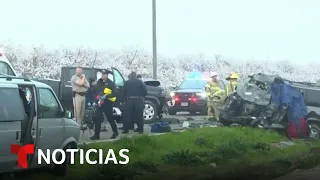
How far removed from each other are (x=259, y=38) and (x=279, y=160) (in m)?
1.56

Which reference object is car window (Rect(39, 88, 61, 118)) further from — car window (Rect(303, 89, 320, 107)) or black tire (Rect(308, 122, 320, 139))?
black tire (Rect(308, 122, 320, 139))

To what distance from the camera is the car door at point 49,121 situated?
6.66 metres

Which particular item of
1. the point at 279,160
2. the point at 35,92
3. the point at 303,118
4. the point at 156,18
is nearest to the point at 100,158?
the point at 35,92

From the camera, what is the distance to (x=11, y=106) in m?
6.21

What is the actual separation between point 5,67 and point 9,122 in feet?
3.70

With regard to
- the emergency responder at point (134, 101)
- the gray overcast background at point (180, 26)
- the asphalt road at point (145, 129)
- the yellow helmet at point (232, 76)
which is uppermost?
the gray overcast background at point (180, 26)

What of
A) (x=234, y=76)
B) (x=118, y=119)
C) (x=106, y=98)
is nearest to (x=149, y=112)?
(x=118, y=119)

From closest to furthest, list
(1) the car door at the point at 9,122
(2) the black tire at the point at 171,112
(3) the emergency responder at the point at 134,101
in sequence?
1. (1) the car door at the point at 9,122
2. (3) the emergency responder at the point at 134,101
3. (2) the black tire at the point at 171,112

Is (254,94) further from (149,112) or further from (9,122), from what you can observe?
(9,122)

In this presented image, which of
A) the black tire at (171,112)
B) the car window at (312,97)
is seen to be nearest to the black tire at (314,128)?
the car window at (312,97)

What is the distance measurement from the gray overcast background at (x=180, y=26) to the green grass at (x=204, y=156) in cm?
100

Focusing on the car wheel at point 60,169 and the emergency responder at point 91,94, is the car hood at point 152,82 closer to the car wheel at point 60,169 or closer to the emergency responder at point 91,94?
the emergency responder at point 91,94

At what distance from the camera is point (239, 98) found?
9.27 meters

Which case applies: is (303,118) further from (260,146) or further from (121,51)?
(121,51)
